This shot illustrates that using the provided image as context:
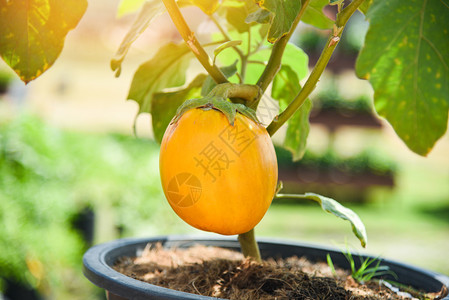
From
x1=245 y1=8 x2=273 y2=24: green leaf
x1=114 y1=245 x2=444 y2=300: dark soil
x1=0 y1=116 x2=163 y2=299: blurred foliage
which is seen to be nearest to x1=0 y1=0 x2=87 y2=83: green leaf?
x1=245 y1=8 x2=273 y2=24: green leaf

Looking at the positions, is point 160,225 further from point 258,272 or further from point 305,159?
point 305,159

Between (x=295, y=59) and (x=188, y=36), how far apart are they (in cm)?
33

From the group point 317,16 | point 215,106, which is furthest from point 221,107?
point 317,16

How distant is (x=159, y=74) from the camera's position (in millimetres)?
797

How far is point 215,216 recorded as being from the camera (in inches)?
20.5

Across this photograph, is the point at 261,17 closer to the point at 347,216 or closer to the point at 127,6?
the point at 347,216

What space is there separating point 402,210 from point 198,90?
4.38 meters

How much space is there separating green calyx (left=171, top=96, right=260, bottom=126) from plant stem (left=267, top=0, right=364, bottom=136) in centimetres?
6

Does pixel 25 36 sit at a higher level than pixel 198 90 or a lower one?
higher

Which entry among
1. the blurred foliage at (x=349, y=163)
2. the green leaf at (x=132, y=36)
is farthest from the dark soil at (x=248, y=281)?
the blurred foliage at (x=349, y=163)

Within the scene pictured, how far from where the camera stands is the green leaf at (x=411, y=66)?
467 millimetres

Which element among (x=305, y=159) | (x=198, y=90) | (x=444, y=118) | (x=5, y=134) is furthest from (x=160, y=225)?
(x=305, y=159)

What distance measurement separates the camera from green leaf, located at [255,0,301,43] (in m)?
0.49

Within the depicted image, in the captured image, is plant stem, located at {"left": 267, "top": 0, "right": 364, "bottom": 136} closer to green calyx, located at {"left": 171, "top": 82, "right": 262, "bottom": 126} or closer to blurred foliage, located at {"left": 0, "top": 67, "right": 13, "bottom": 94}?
green calyx, located at {"left": 171, "top": 82, "right": 262, "bottom": 126}
